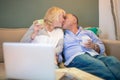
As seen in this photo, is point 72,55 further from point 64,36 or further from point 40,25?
point 40,25

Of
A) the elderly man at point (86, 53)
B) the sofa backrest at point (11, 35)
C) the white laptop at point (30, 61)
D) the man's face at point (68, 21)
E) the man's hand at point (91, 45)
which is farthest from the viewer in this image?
the sofa backrest at point (11, 35)

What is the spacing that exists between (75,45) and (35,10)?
942mm

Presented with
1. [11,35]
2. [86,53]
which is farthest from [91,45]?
[11,35]

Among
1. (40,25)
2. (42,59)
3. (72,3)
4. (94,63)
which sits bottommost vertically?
(94,63)

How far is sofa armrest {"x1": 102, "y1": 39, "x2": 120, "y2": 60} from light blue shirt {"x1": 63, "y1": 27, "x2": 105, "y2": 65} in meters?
0.09

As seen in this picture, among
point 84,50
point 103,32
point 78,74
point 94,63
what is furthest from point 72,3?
point 78,74

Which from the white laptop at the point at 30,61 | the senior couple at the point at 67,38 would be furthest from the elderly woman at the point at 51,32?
the white laptop at the point at 30,61

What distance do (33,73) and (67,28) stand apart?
1170 mm

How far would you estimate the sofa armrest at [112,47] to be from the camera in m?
2.70

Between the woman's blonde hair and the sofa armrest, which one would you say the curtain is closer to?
the sofa armrest

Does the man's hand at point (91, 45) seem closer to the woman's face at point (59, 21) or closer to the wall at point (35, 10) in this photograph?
the woman's face at point (59, 21)

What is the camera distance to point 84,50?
266cm

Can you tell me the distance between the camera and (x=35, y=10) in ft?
10.9

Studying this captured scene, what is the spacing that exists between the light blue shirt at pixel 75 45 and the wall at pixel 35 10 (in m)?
0.52
